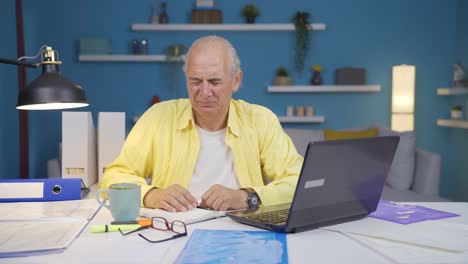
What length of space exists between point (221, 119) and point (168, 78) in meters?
3.03

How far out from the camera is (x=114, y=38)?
4.87m

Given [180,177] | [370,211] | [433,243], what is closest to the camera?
[433,243]

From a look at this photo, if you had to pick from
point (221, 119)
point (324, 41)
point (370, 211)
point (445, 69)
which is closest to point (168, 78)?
point (324, 41)

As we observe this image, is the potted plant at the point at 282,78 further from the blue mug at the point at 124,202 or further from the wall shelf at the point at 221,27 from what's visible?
the blue mug at the point at 124,202

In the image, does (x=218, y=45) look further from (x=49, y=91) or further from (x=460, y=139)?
(x=460, y=139)

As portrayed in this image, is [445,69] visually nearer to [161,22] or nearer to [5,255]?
[161,22]

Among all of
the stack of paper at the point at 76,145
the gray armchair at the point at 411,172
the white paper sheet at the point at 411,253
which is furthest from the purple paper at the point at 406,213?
the gray armchair at the point at 411,172

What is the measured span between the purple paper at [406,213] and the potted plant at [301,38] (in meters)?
3.41

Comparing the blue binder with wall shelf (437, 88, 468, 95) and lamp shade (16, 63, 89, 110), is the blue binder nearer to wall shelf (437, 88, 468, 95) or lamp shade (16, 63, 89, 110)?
lamp shade (16, 63, 89, 110)

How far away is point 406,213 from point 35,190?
3.45 feet

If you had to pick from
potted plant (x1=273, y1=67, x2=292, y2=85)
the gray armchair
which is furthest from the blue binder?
potted plant (x1=273, y1=67, x2=292, y2=85)

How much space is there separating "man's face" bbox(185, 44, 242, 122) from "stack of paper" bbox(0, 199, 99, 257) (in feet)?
1.66

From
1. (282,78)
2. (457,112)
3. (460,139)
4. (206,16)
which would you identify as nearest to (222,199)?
(282,78)

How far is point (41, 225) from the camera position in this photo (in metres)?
1.22
